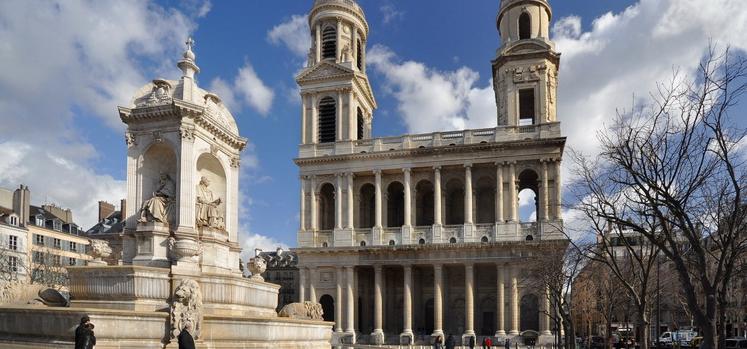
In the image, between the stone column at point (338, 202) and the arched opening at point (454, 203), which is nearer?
the stone column at point (338, 202)

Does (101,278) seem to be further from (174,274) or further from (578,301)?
(578,301)

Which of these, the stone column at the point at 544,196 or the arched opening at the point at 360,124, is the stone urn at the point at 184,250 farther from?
the arched opening at the point at 360,124

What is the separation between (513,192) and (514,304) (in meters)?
8.74

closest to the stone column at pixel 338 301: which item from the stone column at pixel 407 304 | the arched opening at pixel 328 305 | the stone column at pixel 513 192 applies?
the arched opening at pixel 328 305

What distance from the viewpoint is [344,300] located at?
52.0 metres

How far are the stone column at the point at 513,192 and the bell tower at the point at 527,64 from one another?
3950 millimetres

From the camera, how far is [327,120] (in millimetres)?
56375

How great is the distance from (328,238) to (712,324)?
132ft

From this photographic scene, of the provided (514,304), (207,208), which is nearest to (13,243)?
(514,304)

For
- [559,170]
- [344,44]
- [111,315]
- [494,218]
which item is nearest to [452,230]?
[494,218]

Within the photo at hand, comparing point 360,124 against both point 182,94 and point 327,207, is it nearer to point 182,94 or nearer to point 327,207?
point 327,207

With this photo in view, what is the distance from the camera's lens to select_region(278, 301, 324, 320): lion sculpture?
68.5 feet

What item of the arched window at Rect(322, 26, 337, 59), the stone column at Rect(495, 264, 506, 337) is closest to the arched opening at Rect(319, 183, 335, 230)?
the arched window at Rect(322, 26, 337, 59)

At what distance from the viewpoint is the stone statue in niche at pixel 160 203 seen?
1678cm
